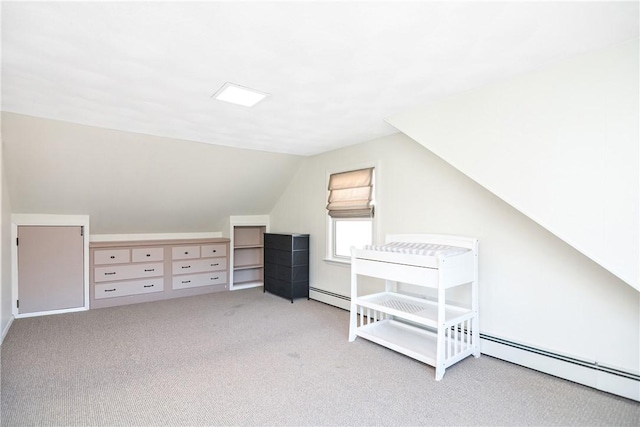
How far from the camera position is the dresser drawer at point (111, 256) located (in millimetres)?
4500

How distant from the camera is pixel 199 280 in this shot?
5.29 metres

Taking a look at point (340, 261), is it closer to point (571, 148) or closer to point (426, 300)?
point (426, 300)

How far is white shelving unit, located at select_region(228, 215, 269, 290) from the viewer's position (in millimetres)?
5703

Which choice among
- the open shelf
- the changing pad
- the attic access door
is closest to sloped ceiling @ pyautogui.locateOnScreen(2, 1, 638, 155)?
the changing pad

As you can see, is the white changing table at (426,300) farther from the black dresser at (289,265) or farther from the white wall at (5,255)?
the white wall at (5,255)

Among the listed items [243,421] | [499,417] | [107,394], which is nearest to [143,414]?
[107,394]

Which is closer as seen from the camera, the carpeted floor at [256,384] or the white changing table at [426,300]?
the carpeted floor at [256,384]

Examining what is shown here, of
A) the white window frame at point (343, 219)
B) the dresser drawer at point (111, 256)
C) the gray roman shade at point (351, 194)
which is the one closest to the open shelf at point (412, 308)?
the white window frame at point (343, 219)

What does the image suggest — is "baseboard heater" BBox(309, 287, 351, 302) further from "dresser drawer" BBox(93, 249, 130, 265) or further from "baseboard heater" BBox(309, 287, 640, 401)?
"dresser drawer" BBox(93, 249, 130, 265)

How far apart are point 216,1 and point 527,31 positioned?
Answer: 61.1 inches

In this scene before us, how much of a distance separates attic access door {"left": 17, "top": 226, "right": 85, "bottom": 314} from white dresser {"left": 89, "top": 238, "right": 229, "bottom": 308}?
172mm

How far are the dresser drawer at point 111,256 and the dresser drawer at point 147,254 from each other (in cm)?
9

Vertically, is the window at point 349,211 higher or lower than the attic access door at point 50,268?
higher

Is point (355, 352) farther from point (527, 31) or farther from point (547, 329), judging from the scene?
point (527, 31)
